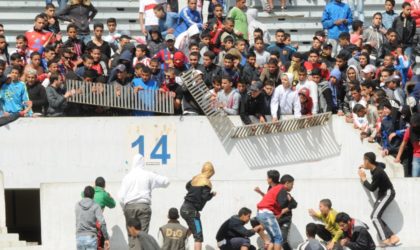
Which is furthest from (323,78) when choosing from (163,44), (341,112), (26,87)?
(26,87)

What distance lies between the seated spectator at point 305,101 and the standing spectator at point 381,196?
8.17 ft

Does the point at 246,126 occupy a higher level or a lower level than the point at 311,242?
higher

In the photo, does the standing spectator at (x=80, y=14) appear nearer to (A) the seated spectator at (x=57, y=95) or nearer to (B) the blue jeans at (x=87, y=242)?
(A) the seated spectator at (x=57, y=95)

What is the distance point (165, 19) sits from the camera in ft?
112

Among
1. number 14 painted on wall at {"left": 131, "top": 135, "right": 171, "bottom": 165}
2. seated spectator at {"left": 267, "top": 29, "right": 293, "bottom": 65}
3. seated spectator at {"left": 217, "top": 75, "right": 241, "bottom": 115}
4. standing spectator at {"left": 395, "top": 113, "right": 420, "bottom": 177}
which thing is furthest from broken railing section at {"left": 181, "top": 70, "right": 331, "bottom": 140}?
standing spectator at {"left": 395, "top": 113, "right": 420, "bottom": 177}

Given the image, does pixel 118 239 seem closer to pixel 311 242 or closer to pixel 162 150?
pixel 162 150

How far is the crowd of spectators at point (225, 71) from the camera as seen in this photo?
3094cm

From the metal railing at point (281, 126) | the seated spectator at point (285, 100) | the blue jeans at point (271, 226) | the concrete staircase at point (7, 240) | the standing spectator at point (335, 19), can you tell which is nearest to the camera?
the blue jeans at point (271, 226)

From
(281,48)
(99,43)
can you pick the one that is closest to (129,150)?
(99,43)

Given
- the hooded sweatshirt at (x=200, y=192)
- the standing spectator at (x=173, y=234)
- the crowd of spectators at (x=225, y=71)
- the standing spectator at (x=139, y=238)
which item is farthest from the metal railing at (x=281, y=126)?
the standing spectator at (x=139, y=238)

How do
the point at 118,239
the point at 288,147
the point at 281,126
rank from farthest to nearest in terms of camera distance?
the point at 288,147 < the point at 281,126 < the point at 118,239

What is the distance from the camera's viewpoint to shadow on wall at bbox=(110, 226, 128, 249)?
2895 centimetres

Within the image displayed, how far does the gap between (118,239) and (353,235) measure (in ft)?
11.7

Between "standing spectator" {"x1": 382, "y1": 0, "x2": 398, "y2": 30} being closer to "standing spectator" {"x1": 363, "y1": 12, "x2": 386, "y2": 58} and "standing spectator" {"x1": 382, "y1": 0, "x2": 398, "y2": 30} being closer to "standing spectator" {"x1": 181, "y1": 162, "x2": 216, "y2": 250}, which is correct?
"standing spectator" {"x1": 363, "y1": 12, "x2": 386, "y2": 58}
